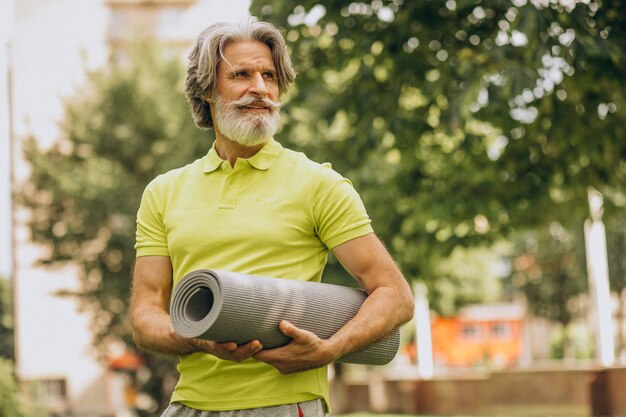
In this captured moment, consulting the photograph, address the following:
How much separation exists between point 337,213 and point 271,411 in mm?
502

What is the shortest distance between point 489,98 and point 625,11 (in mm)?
1163

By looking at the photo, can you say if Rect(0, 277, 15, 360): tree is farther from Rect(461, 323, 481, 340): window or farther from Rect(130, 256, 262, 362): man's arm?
Rect(461, 323, 481, 340): window

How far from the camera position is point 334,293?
106 inches

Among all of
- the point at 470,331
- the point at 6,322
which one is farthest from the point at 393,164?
the point at 470,331

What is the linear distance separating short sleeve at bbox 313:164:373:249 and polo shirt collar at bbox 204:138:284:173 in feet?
0.58

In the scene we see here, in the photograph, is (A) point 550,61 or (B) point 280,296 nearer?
(B) point 280,296

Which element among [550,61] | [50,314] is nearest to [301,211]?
[550,61]

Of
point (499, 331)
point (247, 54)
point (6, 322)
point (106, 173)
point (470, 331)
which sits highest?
point (106, 173)

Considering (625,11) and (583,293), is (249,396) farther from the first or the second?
(583,293)

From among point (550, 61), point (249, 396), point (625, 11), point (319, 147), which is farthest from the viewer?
point (319, 147)

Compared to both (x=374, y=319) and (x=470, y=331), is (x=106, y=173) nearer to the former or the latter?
(x=374, y=319)

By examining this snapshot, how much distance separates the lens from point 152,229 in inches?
117

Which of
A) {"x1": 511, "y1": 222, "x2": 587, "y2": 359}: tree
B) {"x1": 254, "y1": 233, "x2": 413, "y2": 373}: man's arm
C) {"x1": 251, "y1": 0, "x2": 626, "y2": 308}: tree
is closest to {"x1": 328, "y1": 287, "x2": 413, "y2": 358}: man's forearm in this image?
{"x1": 254, "y1": 233, "x2": 413, "y2": 373}: man's arm

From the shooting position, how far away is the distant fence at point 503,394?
17250 mm
